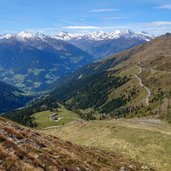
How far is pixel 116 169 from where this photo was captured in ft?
188

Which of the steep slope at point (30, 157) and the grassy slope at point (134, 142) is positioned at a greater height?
the steep slope at point (30, 157)

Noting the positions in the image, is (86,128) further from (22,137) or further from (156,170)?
(22,137)

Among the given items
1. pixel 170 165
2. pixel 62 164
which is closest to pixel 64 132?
pixel 170 165

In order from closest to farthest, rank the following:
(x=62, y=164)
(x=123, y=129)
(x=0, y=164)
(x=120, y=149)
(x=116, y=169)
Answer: (x=0, y=164)
(x=62, y=164)
(x=116, y=169)
(x=120, y=149)
(x=123, y=129)

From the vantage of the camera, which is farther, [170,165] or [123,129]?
[123,129]

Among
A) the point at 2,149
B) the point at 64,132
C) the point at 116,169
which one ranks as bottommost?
the point at 64,132

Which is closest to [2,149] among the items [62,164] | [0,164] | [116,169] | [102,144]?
[0,164]

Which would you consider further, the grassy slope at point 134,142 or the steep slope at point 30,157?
the grassy slope at point 134,142

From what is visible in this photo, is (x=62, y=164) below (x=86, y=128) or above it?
above

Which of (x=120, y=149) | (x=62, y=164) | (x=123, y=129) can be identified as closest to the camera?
(x=62, y=164)

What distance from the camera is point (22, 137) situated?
5028cm

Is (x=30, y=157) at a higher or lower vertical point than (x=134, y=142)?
higher

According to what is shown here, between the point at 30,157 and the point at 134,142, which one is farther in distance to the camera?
the point at 134,142

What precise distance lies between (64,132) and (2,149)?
90.2m
